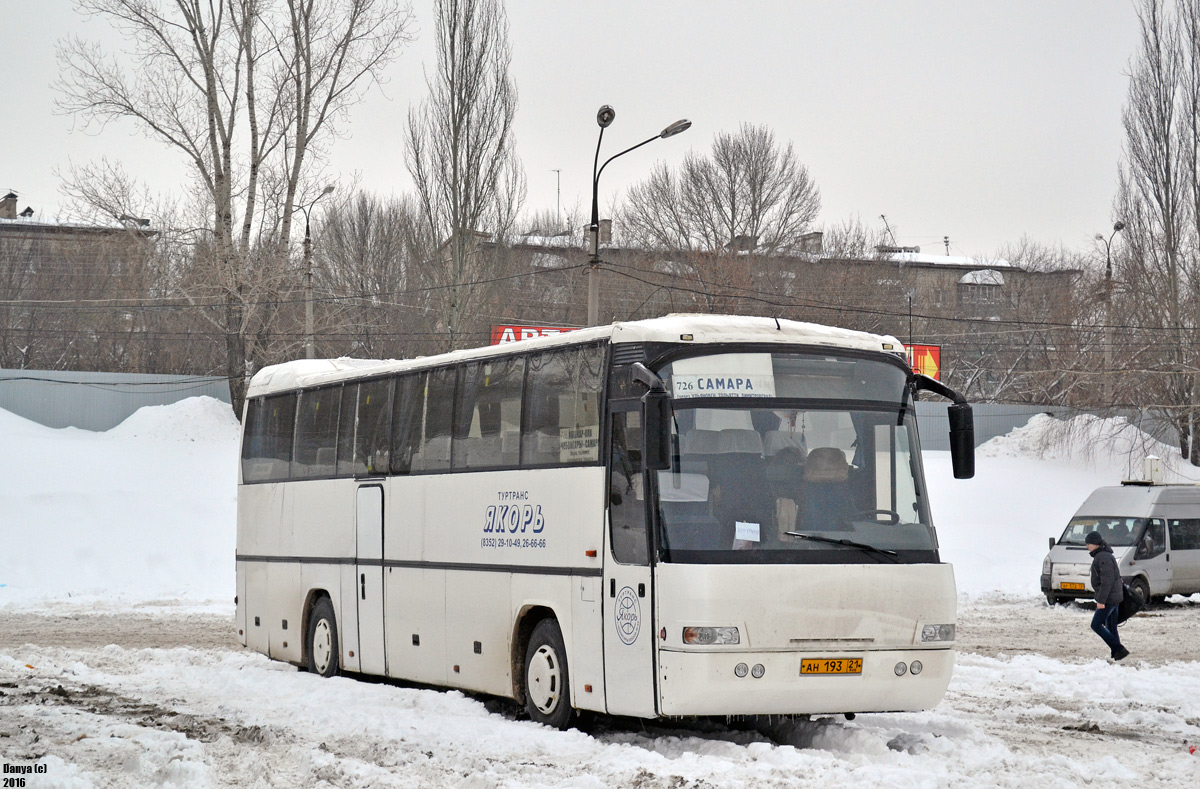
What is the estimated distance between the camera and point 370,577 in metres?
13.9

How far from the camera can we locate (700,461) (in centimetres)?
964

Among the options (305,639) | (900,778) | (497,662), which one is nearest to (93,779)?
(497,662)

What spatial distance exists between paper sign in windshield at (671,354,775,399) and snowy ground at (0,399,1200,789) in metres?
2.59

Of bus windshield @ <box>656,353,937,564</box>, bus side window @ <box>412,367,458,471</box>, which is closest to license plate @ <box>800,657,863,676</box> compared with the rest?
bus windshield @ <box>656,353,937,564</box>

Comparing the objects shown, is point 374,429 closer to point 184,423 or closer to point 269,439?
point 269,439

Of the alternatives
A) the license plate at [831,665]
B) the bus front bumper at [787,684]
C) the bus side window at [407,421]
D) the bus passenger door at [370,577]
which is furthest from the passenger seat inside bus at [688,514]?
the bus passenger door at [370,577]

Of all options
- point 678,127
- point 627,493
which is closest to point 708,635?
point 627,493

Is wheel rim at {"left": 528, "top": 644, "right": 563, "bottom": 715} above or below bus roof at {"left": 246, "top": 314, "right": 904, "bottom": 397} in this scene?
below

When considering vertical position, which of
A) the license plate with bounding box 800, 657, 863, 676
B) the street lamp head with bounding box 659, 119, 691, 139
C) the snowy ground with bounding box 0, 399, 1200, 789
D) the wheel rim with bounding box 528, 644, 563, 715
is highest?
the street lamp head with bounding box 659, 119, 691, 139

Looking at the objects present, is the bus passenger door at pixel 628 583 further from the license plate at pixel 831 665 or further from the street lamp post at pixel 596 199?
the street lamp post at pixel 596 199

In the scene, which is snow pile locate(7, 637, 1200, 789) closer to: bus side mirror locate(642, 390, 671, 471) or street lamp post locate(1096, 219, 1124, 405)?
bus side mirror locate(642, 390, 671, 471)

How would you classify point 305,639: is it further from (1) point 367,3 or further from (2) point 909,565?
(1) point 367,3

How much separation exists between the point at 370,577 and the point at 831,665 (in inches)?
237

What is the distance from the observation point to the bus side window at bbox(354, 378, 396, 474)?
13727 millimetres
